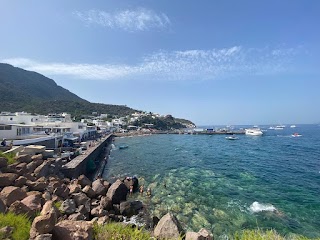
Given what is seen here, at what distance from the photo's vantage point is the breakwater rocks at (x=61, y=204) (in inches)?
267

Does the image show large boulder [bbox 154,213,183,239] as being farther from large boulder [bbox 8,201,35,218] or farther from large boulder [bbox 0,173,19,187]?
large boulder [bbox 0,173,19,187]

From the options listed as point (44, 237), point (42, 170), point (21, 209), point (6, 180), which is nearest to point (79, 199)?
point (6, 180)

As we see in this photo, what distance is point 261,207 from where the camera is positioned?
2038cm

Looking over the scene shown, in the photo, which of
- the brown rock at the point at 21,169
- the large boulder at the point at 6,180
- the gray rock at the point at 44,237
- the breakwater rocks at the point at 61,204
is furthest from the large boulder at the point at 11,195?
the brown rock at the point at 21,169

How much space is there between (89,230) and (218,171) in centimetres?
3165

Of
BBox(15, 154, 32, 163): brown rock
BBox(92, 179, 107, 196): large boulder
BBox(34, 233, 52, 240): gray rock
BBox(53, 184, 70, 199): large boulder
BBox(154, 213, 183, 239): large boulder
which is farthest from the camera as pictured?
BBox(15, 154, 32, 163): brown rock

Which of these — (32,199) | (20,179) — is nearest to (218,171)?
(20,179)

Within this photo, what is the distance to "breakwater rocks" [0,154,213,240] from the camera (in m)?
6.79

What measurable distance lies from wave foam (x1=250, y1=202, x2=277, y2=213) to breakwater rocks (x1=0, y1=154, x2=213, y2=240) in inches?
360

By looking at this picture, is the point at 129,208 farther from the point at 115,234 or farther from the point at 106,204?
the point at 115,234

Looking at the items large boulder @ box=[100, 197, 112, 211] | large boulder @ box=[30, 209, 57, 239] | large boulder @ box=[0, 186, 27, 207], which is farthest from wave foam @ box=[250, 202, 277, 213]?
large boulder @ box=[30, 209, 57, 239]

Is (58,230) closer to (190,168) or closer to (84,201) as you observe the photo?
(84,201)

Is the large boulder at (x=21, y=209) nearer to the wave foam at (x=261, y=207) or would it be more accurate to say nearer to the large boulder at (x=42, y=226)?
the large boulder at (x=42, y=226)

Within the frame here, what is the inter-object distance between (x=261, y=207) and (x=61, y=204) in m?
16.5
